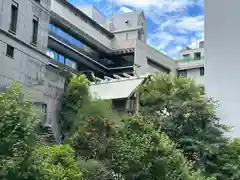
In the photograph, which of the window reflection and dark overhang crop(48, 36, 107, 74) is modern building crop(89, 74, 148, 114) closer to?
the window reflection

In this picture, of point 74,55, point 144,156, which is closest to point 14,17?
point 144,156

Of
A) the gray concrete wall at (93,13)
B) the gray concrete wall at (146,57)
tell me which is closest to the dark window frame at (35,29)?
A: the gray concrete wall at (146,57)

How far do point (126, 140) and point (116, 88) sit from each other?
1527 cm

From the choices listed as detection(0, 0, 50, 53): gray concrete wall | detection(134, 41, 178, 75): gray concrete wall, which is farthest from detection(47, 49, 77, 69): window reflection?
detection(0, 0, 50, 53): gray concrete wall

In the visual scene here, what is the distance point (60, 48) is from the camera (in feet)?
130

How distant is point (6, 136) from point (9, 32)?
12314 millimetres

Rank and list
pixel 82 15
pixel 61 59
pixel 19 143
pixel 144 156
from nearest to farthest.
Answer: pixel 19 143 → pixel 144 156 → pixel 61 59 → pixel 82 15

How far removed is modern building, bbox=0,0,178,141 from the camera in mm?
24188

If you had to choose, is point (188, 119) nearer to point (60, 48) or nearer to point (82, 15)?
point (60, 48)

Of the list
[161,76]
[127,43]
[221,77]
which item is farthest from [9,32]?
[127,43]

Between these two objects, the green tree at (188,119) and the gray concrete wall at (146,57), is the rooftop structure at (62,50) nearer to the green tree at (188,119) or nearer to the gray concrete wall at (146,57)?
A: the gray concrete wall at (146,57)

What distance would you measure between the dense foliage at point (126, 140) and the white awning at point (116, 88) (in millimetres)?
3041

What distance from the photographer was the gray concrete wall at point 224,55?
3250 centimetres

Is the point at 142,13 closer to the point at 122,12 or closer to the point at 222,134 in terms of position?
the point at 122,12
